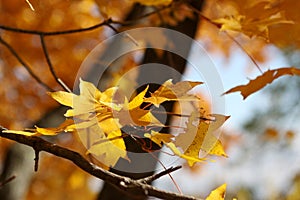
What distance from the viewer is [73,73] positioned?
1.86 meters

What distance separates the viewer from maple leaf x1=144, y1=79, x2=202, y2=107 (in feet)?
1.69

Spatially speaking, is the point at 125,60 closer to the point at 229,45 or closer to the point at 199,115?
the point at 229,45

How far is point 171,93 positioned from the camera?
0.53 metres

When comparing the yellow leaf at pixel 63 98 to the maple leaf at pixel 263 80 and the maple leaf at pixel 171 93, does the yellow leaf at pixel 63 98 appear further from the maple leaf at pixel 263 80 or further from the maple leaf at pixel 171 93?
the maple leaf at pixel 263 80

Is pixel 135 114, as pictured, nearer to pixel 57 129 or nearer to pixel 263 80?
pixel 57 129

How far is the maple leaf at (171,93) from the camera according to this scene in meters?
0.52

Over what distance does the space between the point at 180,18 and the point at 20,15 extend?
29.4 inches

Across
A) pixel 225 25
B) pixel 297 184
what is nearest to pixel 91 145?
pixel 225 25

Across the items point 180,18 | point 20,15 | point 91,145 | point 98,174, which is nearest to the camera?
point 98,174

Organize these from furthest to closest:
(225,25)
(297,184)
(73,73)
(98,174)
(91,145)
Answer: (297,184) < (73,73) < (225,25) < (91,145) < (98,174)

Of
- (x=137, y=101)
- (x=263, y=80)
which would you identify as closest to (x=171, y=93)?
(x=137, y=101)

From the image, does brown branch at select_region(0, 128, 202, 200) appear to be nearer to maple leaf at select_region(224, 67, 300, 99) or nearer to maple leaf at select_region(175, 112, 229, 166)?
maple leaf at select_region(175, 112, 229, 166)

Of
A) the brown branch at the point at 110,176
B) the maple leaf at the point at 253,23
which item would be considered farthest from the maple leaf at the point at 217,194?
the maple leaf at the point at 253,23

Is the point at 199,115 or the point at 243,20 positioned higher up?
the point at 243,20
